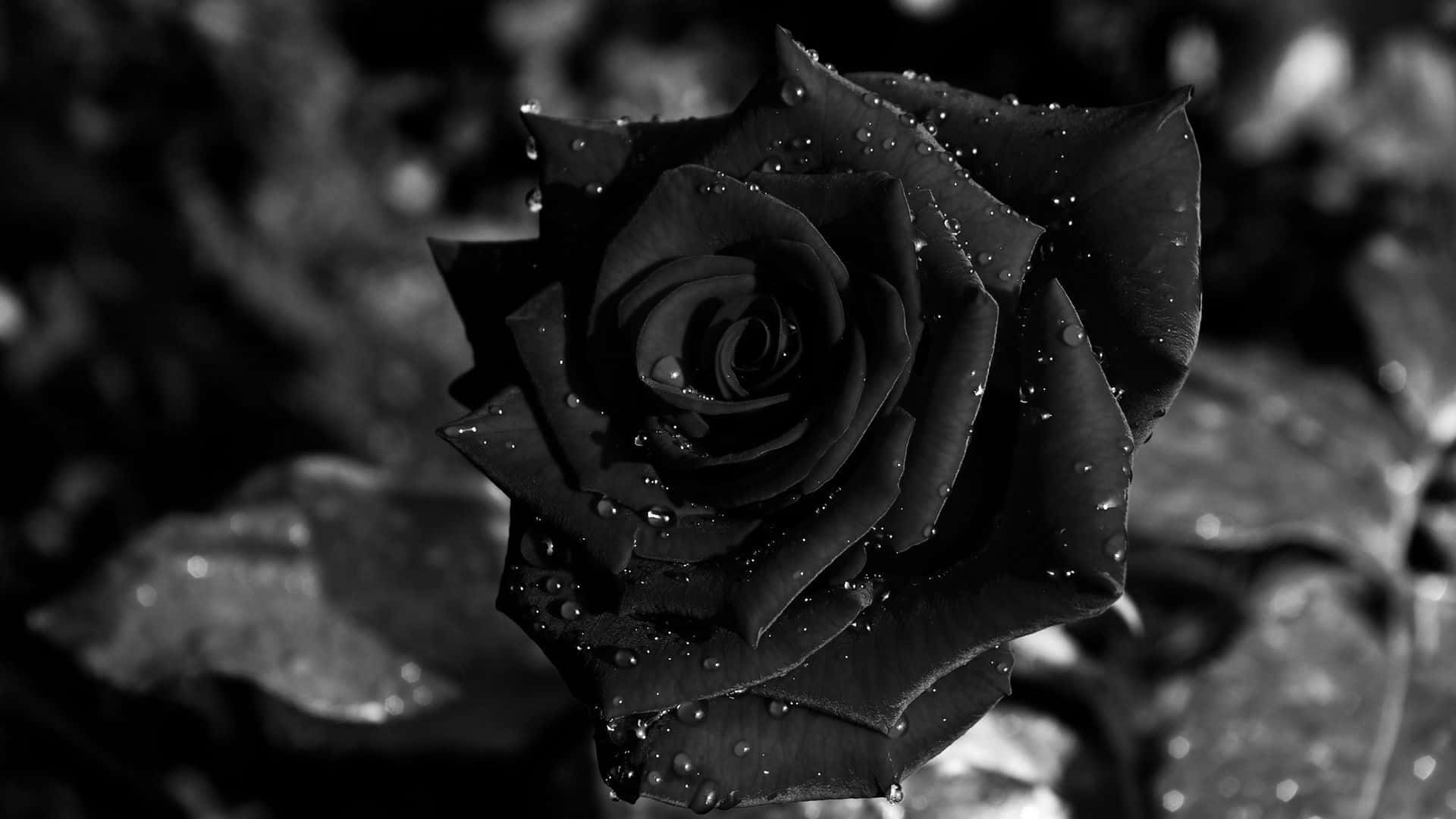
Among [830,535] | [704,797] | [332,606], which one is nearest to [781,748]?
[704,797]

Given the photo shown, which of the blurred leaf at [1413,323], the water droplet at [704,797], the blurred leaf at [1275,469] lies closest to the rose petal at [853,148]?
the water droplet at [704,797]

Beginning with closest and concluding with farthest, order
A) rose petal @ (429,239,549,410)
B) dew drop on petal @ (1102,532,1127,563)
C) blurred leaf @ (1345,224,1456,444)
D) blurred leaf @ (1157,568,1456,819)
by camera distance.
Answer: dew drop on petal @ (1102,532,1127,563) → rose petal @ (429,239,549,410) → blurred leaf @ (1157,568,1456,819) → blurred leaf @ (1345,224,1456,444)

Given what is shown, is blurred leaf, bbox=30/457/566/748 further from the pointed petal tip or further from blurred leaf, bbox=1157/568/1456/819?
blurred leaf, bbox=1157/568/1456/819

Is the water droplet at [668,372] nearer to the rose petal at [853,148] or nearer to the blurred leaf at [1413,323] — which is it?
the rose petal at [853,148]

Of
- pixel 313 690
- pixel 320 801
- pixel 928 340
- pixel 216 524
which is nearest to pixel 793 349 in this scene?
pixel 928 340

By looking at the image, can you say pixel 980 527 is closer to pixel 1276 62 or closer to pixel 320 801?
pixel 320 801

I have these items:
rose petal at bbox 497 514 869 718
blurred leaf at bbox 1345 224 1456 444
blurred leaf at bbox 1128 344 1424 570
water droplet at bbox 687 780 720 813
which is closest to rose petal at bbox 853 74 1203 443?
rose petal at bbox 497 514 869 718

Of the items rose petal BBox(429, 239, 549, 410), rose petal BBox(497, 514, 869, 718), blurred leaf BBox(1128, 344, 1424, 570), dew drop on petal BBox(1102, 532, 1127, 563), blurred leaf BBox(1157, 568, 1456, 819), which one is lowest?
blurred leaf BBox(1157, 568, 1456, 819)

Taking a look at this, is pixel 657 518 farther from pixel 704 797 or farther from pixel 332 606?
pixel 332 606
